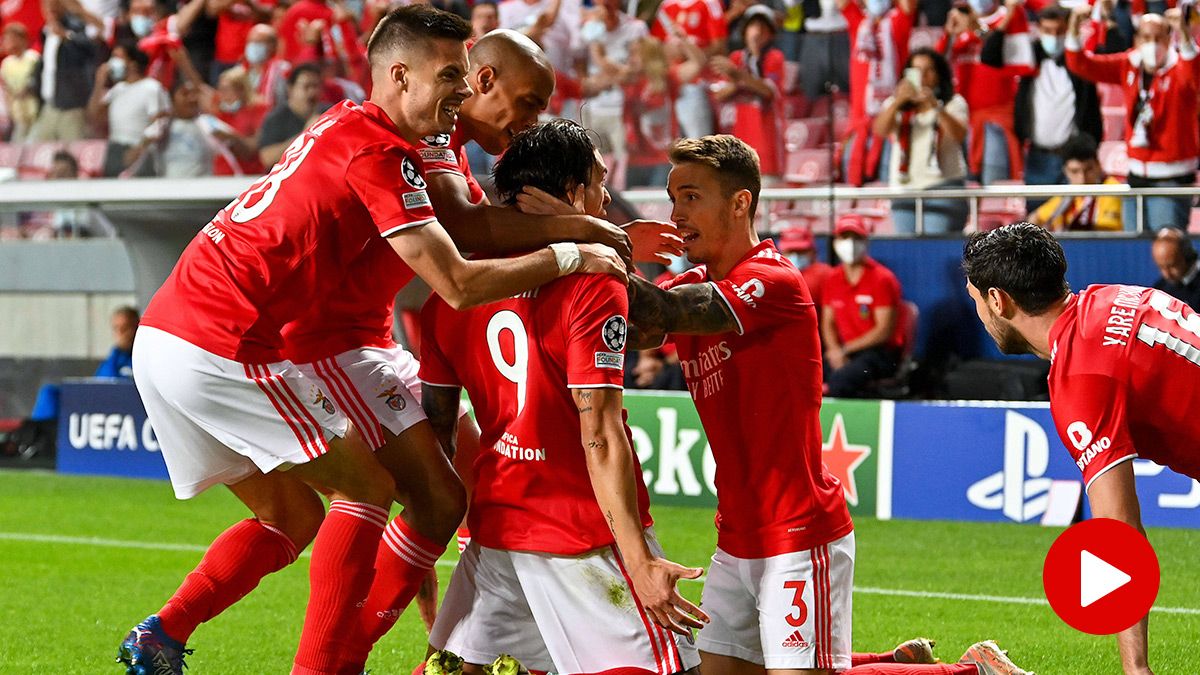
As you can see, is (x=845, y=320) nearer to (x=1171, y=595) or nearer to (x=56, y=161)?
(x=1171, y=595)

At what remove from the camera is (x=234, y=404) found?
4.29 m

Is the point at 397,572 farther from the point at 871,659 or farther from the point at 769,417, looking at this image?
the point at 871,659

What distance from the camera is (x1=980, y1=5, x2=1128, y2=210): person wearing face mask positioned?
1097cm

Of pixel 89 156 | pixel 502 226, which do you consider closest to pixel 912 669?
pixel 502 226

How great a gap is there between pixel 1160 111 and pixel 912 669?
7143 mm

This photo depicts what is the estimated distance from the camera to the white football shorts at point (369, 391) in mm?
4547

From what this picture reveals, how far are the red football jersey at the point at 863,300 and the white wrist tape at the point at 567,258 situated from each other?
7.28 m

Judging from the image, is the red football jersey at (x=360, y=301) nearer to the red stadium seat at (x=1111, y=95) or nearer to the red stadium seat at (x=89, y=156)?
the red stadium seat at (x=1111, y=95)

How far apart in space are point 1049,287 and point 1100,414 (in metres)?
0.37

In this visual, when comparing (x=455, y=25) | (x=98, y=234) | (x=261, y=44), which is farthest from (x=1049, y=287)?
(x=98, y=234)

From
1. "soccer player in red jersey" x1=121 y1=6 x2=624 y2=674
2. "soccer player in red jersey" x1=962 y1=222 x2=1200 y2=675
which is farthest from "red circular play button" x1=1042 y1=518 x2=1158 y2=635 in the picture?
"soccer player in red jersey" x1=121 y1=6 x2=624 y2=674

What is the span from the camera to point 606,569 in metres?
3.87

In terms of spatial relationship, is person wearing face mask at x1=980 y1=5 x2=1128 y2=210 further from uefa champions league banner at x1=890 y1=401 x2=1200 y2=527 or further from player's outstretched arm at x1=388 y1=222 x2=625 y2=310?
player's outstretched arm at x1=388 y1=222 x2=625 y2=310

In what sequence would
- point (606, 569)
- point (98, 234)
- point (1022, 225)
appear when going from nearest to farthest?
point (606, 569) → point (1022, 225) → point (98, 234)
